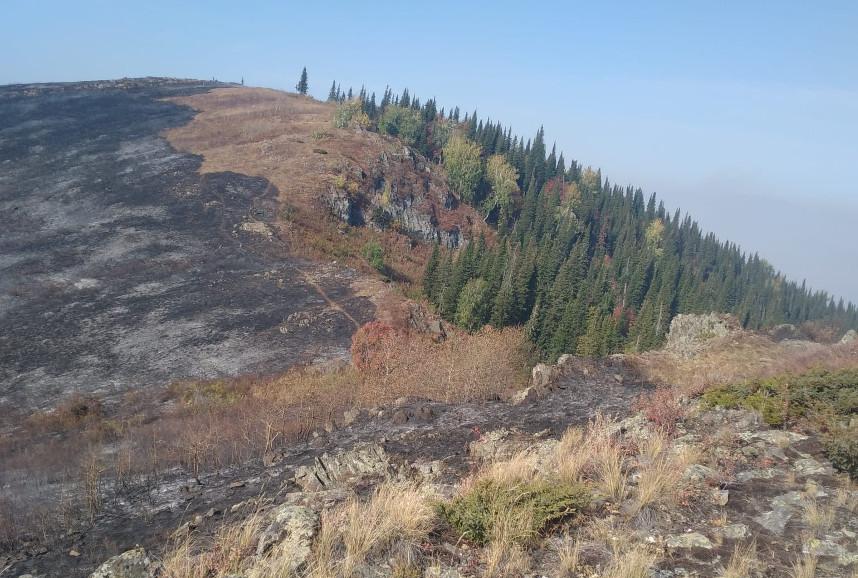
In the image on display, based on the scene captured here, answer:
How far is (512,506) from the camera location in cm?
631

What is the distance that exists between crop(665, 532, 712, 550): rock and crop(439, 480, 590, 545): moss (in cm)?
103

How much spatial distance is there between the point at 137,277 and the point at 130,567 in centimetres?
3701

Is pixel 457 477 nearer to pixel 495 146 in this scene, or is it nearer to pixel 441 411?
pixel 441 411

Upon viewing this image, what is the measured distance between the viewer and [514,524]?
614 centimetres

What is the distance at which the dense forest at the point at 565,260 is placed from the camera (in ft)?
175

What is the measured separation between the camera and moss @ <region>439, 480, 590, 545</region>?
20.2 ft

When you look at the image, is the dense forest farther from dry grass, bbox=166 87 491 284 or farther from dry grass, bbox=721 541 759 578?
dry grass, bbox=721 541 759 578

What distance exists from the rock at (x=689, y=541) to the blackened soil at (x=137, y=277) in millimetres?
24624

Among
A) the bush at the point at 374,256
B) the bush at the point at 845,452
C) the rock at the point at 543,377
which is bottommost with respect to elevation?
the rock at the point at 543,377

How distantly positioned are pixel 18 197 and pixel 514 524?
59402 mm

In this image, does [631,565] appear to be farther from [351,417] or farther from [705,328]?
[705,328]

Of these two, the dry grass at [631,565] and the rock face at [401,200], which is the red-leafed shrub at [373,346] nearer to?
the dry grass at [631,565]

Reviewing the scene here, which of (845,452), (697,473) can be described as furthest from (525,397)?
(845,452)

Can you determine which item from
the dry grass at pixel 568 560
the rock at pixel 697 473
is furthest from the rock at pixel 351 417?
the dry grass at pixel 568 560
